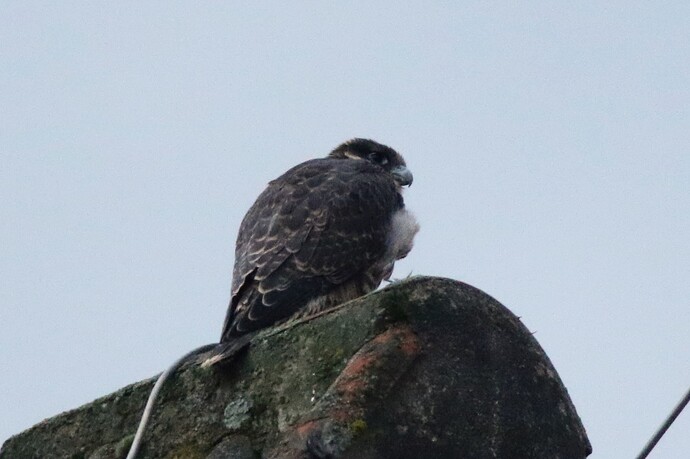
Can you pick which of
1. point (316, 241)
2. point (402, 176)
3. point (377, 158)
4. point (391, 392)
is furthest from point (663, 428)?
point (377, 158)

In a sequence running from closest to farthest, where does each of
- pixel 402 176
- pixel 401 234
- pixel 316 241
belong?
pixel 316 241 < pixel 401 234 < pixel 402 176

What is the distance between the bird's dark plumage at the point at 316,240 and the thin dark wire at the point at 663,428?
2.18 meters

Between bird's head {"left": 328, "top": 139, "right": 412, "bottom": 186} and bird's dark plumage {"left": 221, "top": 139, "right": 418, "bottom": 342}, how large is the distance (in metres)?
0.87

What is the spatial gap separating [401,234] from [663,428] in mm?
3270

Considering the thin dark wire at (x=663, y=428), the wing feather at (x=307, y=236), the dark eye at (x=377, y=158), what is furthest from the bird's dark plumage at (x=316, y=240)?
the thin dark wire at (x=663, y=428)

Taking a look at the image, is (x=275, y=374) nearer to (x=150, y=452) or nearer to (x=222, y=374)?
(x=222, y=374)

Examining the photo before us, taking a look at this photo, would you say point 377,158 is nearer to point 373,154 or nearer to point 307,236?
point 373,154

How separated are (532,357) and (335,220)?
278cm

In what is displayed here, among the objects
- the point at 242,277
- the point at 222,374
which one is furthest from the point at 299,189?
the point at 222,374

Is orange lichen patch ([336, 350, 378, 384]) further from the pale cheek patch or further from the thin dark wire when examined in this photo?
the pale cheek patch

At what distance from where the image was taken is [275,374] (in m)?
3.42

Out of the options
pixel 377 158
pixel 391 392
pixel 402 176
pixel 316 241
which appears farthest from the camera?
pixel 377 158

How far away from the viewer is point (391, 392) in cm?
318

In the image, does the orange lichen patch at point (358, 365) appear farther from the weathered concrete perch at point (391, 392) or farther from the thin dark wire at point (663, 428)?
the thin dark wire at point (663, 428)
